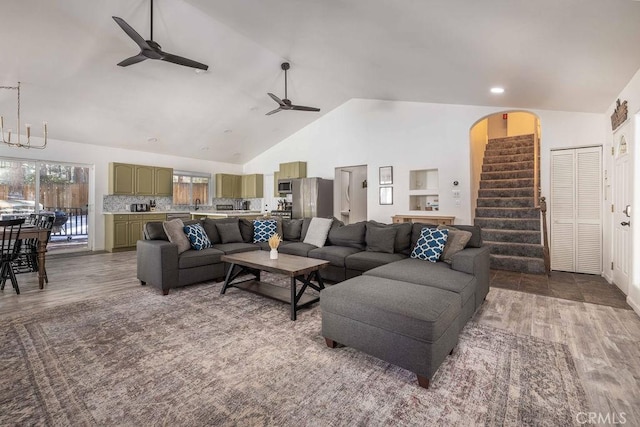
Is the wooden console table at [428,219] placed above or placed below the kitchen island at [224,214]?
below

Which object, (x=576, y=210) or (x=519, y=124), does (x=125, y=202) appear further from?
(x=519, y=124)

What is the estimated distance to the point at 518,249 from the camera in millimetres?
5012

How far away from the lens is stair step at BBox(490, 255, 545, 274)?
15.2 feet

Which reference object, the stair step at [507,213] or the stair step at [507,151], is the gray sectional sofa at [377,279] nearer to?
the stair step at [507,213]

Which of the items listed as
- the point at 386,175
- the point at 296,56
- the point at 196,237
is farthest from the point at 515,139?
the point at 196,237

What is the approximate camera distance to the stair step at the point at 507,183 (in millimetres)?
6206

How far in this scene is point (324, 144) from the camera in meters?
7.77

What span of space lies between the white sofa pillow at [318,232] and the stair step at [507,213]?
133 inches

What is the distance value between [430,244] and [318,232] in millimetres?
1806

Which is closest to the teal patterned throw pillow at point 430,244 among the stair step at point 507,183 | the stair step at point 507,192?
the stair step at point 507,192

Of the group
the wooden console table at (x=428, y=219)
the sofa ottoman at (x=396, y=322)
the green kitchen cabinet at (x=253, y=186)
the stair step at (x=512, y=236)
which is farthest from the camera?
the green kitchen cabinet at (x=253, y=186)

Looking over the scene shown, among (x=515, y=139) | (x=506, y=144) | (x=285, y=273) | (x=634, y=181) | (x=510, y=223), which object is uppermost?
(x=515, y=139)

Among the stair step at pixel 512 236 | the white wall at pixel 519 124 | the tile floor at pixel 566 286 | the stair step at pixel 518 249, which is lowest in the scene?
the tile floor at pixel 566 286

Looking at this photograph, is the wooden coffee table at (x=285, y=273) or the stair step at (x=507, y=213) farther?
the stair step at (x=507, y=213)
